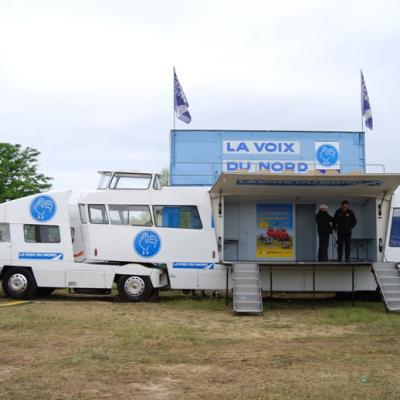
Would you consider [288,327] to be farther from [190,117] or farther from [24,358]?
[190,117]

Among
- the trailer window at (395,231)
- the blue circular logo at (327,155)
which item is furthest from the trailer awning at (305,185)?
the blue circular logo at (327,155)

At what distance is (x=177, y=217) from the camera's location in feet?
52.1

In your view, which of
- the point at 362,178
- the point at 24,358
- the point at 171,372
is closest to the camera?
the point at 171,372

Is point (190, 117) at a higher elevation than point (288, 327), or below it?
higher

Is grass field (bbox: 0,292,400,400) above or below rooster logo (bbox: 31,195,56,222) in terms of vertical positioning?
below

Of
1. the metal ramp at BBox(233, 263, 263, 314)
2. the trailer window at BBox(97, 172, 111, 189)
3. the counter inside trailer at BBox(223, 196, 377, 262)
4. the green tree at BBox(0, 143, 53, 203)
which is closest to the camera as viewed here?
the metal ramp at BBox(233, 263, 263, 314)

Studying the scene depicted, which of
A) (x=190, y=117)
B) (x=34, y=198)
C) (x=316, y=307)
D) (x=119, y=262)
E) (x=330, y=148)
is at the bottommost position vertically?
(x=316, y=307)

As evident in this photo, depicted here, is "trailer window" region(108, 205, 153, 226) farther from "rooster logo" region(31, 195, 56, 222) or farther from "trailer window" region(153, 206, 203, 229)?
"rooster logo" region(31, 195, 56, 222)

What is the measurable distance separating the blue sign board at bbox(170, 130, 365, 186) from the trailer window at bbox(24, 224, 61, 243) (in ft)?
21.8

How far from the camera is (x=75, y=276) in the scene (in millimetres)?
15711

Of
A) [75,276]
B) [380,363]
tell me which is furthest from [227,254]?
[380,363]

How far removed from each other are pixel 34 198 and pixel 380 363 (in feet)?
36.0

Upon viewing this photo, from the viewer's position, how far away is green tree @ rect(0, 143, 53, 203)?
36.2 metres

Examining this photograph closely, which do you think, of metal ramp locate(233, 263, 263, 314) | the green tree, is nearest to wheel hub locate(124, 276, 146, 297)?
metal ramp locate(233, 263, 263, 314)
